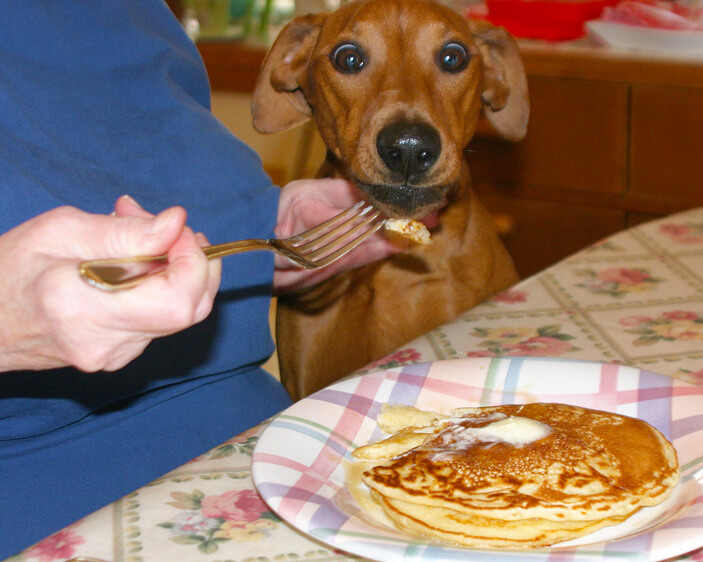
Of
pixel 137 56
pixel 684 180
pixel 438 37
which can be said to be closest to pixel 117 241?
pixel 137 56

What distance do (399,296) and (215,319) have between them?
0.53 metres

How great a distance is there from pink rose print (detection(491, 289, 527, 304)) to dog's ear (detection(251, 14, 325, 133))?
2.11 ft

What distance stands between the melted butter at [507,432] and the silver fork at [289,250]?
221 mm

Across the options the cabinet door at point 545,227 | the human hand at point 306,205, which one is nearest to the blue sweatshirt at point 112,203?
the human hand at point 306,205

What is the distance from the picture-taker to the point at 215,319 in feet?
3.70

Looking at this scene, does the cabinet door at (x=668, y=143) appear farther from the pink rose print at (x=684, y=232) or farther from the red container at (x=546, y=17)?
the pink rose print at (x=684, y=232)

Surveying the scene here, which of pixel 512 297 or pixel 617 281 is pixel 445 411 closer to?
pixel 512 297

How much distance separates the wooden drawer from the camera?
282 centimetres

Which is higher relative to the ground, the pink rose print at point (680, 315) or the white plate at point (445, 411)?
the white plate at point (445, 411)

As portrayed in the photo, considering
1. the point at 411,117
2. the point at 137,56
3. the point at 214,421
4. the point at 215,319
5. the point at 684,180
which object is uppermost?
the point at 137,56

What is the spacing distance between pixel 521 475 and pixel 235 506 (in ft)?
0.79

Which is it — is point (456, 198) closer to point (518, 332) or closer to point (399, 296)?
point (399, 296)

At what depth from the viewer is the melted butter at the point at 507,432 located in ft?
2.14

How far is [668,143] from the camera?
2.76m
